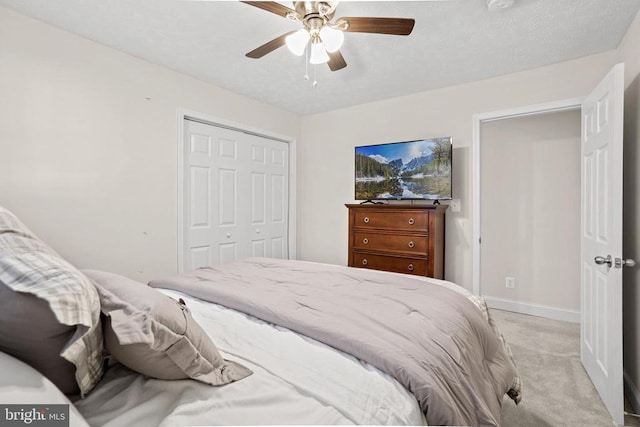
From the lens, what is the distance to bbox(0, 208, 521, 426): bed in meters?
0.70

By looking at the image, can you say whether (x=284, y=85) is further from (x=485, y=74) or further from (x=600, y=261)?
(x=600, y=261)

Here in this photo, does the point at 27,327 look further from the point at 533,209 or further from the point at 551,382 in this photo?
the point at 533,209

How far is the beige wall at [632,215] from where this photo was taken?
1.96m

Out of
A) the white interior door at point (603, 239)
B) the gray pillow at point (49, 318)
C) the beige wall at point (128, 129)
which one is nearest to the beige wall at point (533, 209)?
the beige wall at point (128, 129)

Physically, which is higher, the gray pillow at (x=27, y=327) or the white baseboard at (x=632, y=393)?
the gray pillow at (x=27, y=327)

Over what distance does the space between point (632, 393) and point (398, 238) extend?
197cm

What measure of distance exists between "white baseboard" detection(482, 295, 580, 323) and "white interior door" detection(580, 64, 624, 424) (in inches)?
46.9

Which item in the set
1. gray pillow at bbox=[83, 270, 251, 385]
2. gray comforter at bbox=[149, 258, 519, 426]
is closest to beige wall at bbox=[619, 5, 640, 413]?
gray comforter at bbox=[149, 258, 519, 426]

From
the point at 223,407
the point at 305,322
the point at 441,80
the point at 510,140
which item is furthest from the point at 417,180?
the point at 223,407

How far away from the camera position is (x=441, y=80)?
3.29m

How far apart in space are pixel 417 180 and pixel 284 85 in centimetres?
180

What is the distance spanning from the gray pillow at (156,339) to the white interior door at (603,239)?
2121 millimetres

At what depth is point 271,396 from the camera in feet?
2.78

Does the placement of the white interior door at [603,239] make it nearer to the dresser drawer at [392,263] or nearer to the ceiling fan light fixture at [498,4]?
the ceiling fan light fixture at [498,4]
